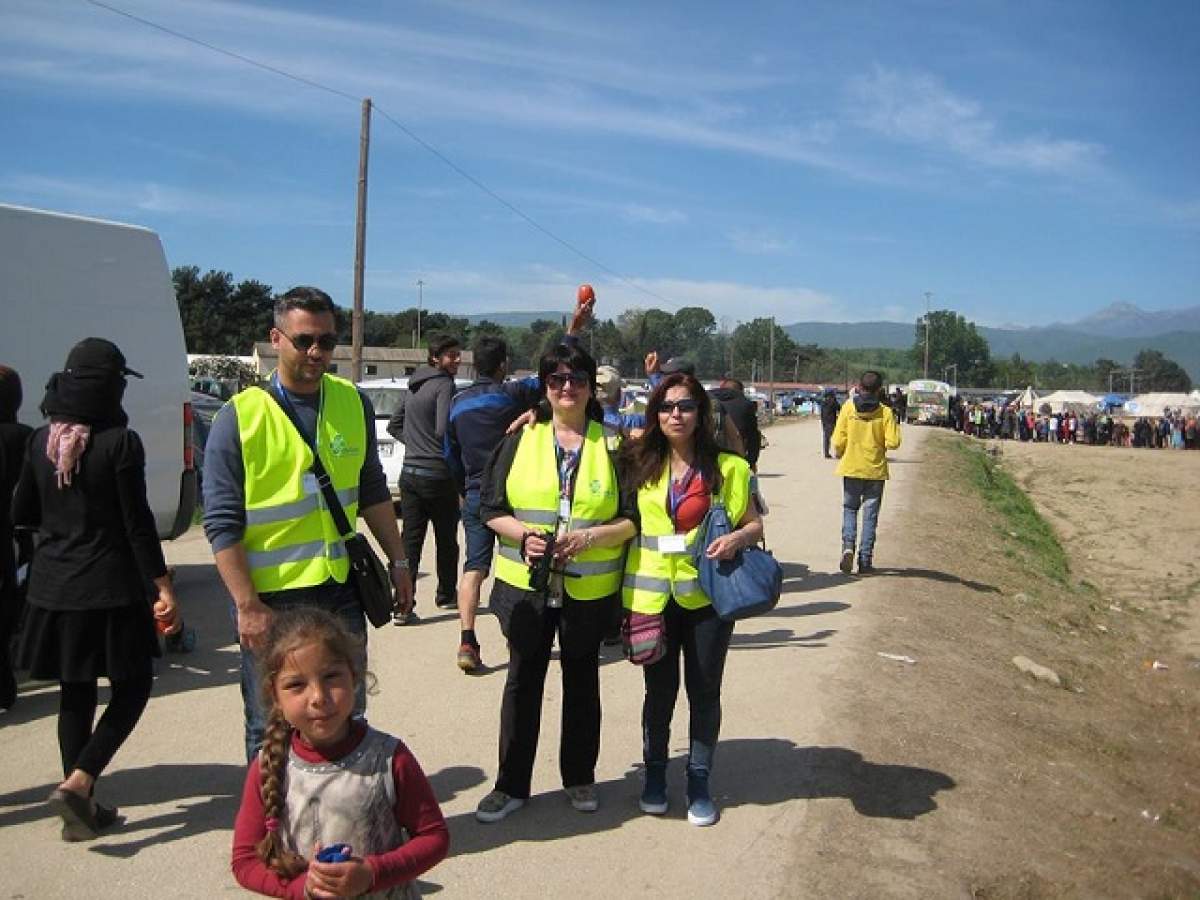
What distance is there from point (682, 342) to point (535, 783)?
326 feet

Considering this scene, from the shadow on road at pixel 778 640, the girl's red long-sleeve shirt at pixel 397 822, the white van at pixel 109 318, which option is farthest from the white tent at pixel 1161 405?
the girl's red long-sleeve shirt at pixel 397 822

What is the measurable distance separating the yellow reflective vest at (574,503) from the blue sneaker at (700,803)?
0.90 metres

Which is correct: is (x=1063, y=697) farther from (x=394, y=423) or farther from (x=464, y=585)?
(x=394, y=423)

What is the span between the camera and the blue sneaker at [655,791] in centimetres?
469

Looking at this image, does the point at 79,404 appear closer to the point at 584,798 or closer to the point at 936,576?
the point at 584,798

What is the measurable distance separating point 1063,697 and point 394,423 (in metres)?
5.81

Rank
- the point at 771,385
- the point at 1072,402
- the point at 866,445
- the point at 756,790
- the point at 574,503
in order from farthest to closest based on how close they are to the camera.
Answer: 1. the point at 771,385
2. the point at 1072,402
3. the point at 866,445
4. the point at 756,790
5. the point at 574,503

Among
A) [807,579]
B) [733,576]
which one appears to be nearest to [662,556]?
[733,576]

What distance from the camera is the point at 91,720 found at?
4543 millimetres

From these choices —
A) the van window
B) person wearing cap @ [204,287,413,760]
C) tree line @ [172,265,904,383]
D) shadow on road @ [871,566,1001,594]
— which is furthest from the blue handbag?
tree line @ [172,265,904,383]

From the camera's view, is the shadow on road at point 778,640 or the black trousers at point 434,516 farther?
the black trousers at point 434,516

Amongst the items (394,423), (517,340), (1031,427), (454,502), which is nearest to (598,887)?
(454,502)

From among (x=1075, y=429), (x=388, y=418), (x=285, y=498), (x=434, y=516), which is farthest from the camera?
(x=1075, y=429)

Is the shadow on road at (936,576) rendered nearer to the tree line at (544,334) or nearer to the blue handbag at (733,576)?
the blue handbag at (733,576)
